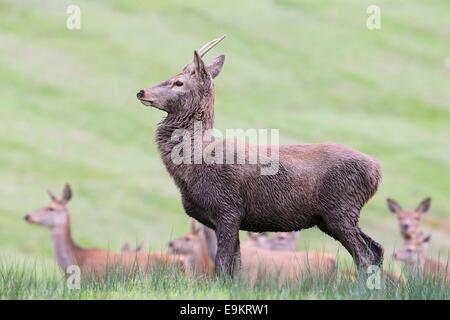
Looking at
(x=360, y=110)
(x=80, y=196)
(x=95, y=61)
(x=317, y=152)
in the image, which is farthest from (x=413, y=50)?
(x=317, y=152)

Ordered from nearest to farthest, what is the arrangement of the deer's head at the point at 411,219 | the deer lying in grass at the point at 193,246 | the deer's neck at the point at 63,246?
the deer lying in grass at the point at 193,246 < the deer's neck at the point at 63,246 < the deer's head at the point at 411,219

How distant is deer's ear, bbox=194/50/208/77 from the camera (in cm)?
794

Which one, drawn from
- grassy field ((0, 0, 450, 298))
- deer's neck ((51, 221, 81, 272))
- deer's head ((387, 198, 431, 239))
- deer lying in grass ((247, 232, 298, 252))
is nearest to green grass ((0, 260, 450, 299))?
deer's neck ((51, 221, 81, 272))

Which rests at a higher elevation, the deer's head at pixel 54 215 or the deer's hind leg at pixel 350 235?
the deer's head at pixel 54 215

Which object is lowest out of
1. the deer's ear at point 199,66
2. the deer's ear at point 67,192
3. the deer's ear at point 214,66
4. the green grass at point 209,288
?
the green grass at point 209,288

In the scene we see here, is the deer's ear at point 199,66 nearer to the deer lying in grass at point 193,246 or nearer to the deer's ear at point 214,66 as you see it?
the deer's ear at point 214,66

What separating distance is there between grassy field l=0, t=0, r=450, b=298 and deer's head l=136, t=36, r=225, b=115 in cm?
1128

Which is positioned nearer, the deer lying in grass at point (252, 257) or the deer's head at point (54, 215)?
the deer lying in grass at point (252, 257)

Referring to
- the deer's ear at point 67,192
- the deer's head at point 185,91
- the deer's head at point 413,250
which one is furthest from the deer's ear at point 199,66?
the deer's head at point 413,250

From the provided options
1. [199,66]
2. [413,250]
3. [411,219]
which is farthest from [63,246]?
[199,66]

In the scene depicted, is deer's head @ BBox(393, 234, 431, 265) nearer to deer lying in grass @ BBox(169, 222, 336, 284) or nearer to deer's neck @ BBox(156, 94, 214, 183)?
deer lying in grass @ BBox(169, 222, 336, 284)

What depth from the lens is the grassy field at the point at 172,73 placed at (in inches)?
827

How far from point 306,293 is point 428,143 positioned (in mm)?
17346

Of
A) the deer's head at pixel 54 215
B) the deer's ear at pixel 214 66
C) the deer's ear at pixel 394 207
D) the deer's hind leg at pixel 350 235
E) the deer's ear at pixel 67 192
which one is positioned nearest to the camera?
the deer's hind leg at pixel 350 235
